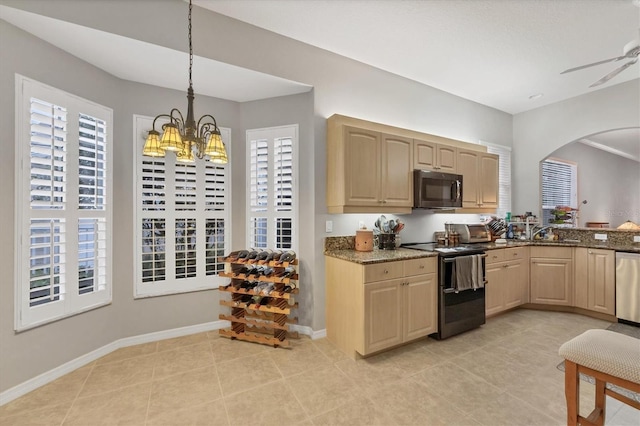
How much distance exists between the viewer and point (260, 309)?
2715mm

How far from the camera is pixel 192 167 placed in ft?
9.88

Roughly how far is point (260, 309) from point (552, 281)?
3.95 meters

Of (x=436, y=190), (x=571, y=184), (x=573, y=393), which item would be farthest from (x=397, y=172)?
(x=571, y=184)

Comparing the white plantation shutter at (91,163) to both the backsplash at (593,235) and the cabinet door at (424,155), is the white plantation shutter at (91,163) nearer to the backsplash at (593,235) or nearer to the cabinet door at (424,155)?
the cabinet door at (424,155)

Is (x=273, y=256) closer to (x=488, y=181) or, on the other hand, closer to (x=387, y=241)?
(x=387, y=241)

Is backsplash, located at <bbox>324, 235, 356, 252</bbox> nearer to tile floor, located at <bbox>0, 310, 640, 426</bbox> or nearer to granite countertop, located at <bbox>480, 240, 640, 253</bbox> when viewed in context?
tile floor, located at <bbox>0, 310, 640, 426</bbox>

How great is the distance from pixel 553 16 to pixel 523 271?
2998 mm

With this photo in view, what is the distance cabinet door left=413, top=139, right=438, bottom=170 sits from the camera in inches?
125

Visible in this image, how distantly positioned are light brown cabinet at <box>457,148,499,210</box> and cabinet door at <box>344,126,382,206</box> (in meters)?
1.43

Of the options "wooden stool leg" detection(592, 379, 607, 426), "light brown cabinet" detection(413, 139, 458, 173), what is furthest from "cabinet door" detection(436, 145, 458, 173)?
"wooden stool leg" detection(592, 379, 607, 426)

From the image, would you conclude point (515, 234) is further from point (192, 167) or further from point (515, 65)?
point (192, 167)

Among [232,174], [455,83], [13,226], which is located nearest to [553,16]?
[455,83]

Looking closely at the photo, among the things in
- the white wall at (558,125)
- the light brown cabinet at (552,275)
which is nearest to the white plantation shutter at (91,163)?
the light brown cabinet at (552,275)

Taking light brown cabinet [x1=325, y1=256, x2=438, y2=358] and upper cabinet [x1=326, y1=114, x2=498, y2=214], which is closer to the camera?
light brown cabinet [x1=325, y1=256, x2=438, y2=358]
